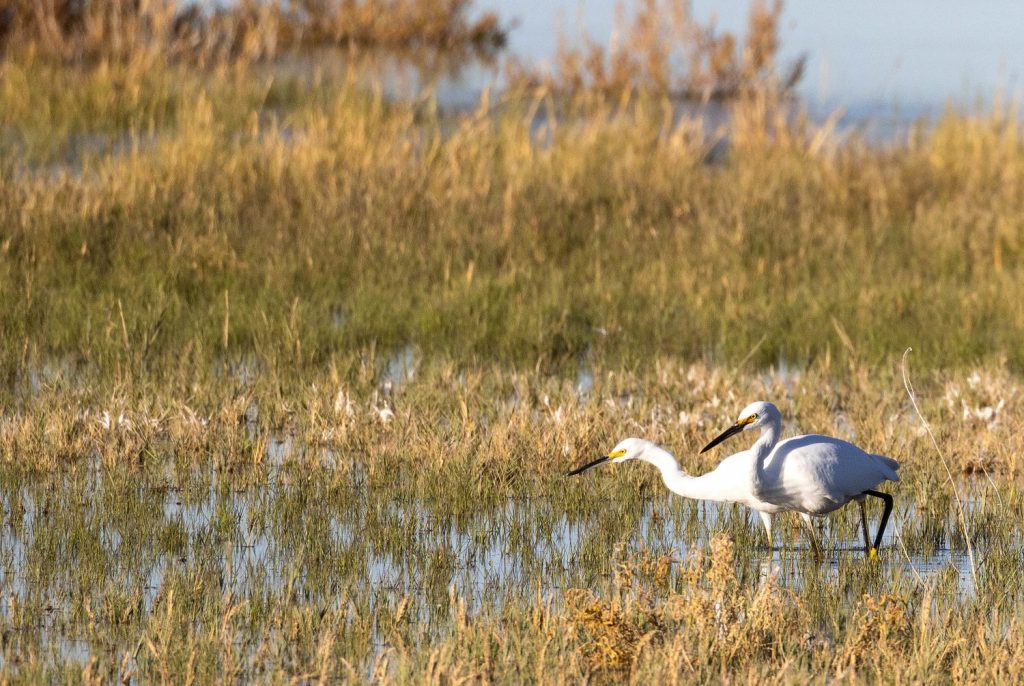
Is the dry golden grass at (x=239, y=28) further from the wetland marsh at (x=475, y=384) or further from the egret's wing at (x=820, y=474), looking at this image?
the egret's wing at (x=820, y=474)

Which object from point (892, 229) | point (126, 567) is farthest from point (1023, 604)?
point (892, 229)

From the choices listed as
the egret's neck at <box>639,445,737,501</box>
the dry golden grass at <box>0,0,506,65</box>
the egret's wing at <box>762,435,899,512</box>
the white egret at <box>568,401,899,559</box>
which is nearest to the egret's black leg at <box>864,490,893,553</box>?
the white egret at <box>568,401,899,559</box>

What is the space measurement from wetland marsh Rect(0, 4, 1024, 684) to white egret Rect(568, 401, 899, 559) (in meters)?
0.22

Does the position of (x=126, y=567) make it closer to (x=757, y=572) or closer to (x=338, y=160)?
(x=757, y=572)

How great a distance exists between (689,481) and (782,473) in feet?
1.16

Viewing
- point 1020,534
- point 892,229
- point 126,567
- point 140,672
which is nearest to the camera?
point 140,672

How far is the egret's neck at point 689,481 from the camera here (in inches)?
211

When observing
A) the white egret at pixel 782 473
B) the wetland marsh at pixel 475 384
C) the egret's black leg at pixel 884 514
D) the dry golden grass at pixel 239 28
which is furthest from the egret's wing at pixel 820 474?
the dry golden grass at pixel 239 28

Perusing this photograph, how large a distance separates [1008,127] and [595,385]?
7918 millimetres

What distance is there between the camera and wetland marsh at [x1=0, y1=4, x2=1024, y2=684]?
14.2ft

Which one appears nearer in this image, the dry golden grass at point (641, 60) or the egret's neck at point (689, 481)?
the egret's neck at point (689, 481)

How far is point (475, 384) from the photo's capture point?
25.9ft

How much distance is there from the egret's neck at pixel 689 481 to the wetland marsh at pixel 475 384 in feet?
0.72

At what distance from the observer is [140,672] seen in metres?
4.01
